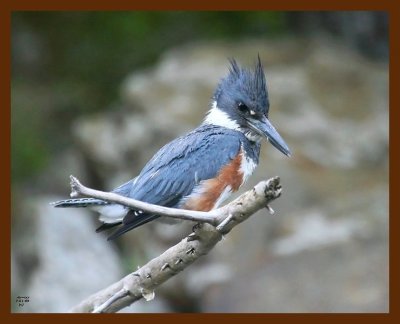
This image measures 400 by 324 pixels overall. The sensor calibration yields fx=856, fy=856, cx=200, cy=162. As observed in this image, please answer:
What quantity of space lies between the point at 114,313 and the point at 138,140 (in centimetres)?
302

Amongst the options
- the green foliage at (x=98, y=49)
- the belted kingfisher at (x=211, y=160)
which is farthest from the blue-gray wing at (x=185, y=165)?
the green foliage at (x=98, y=49)

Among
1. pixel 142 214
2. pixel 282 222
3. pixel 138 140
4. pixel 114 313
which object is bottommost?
pixel 114 313

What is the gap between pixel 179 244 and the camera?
291 centimetres

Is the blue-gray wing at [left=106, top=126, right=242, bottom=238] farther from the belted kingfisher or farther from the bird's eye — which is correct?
the bird's eye

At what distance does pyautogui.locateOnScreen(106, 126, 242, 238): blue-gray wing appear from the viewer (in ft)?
11.2

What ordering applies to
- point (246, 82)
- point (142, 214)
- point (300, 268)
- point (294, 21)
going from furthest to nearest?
point (294, 21)
point (300, 268)
point (246, 82)
point (142, 214)

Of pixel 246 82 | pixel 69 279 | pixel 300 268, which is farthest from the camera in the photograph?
pixel 69 279

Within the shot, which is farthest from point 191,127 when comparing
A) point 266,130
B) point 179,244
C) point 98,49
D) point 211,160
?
point 179,244

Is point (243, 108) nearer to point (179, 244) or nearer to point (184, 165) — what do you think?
point (184, 165)

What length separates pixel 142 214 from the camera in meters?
3.15

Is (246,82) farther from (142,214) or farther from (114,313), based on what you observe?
(114,313)

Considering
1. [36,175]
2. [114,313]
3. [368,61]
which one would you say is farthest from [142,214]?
[368,61]

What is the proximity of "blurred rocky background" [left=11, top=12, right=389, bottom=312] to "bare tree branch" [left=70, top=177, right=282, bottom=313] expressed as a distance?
187cm

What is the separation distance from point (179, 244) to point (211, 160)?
67 cm
